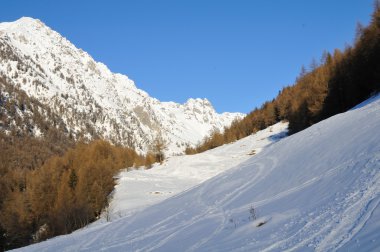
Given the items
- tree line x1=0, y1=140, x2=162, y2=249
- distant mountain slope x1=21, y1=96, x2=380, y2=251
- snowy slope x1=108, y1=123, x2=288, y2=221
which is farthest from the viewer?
tree line x1=0, y1=140, x2=162, y2=249

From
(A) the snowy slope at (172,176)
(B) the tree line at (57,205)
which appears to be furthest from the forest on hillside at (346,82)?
(B) the tree line at (57,205)

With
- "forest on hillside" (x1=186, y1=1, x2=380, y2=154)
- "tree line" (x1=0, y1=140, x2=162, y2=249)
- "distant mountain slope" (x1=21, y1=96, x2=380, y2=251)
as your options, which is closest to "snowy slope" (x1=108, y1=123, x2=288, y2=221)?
"tree line" (x1=0, y1=140, x2=162, y2=249)

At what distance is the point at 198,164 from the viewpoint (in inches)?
3307

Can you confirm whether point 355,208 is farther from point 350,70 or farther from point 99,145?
point 99,145

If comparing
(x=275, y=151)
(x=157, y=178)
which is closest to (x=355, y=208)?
(x=275, y=151)

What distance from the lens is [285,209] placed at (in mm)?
13758

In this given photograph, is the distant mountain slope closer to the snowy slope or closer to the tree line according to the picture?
the snowy slope

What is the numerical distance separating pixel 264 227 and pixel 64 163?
3678 inches

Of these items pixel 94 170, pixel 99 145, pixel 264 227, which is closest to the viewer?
pixel 264 227

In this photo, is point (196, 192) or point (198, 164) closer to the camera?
point (196, 192)

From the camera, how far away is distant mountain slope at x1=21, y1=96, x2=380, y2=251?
10.1m

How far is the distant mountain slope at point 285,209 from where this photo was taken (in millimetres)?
10086

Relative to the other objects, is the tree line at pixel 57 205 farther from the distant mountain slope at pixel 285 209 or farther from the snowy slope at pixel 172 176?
the distant mountain slope at pixel 285 209

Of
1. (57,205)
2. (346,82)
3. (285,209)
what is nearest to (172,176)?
(57,205)
